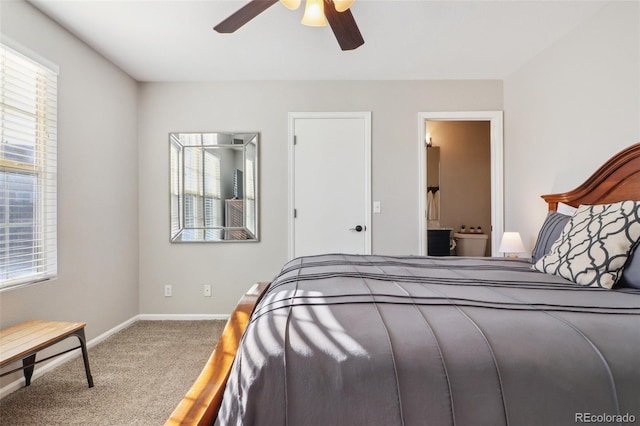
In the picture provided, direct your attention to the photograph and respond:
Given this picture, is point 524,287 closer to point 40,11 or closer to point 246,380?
point 246,380

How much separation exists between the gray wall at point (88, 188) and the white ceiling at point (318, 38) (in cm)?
17

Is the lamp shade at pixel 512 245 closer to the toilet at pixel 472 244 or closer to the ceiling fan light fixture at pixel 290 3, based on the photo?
the toilet at pixel 472 244

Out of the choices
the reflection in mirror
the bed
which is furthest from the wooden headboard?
the reflection in mirror

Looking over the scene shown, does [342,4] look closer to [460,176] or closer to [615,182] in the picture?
[615,182]

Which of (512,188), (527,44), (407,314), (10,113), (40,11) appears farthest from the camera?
(512,188)

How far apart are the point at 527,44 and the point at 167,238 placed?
379 centimetres

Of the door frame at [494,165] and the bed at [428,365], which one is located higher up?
the door frame at [494,165]

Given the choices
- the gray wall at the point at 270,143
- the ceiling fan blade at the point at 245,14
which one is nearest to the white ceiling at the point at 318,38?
the gray wall at the point at 270,143

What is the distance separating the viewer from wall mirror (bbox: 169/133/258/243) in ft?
11.1

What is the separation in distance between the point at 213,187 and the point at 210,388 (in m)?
2.70

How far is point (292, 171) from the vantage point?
3.38m

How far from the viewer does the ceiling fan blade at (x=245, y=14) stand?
1635mm

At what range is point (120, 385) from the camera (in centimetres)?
207

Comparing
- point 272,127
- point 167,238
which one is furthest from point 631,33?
point 167,238
